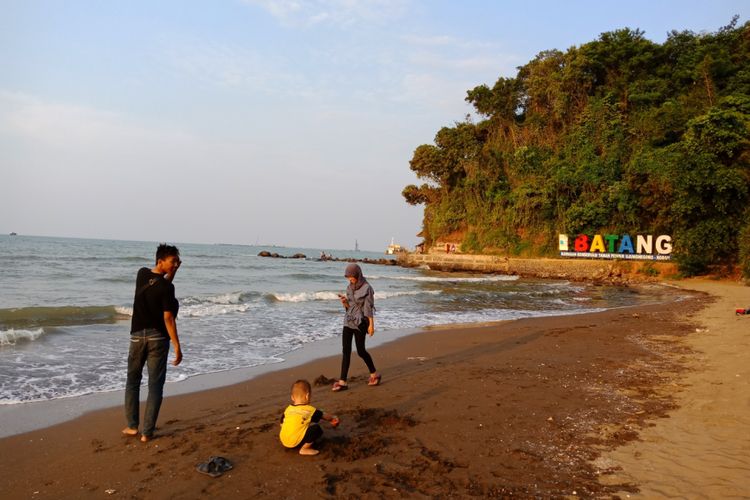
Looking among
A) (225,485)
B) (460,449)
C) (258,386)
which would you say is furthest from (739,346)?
(225,485)

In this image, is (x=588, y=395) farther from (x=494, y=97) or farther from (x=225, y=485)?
(x=494, y=97)

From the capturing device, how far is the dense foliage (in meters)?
27.9

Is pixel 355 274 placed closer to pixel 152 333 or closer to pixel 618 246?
pixel 152 333

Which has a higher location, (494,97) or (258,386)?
(494,97)

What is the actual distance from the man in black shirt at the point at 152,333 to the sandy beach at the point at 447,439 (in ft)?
0.82

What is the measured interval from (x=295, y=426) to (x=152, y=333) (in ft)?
5.43

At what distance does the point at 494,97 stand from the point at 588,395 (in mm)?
49756

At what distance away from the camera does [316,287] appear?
1039 inches

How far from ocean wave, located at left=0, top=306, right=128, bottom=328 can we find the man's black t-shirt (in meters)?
7.92

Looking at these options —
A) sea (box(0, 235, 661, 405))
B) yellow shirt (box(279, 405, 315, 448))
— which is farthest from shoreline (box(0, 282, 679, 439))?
yellow shirt (box(279, 405, 315, 448))

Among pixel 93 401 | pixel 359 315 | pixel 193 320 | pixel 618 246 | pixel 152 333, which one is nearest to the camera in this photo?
pixel 152 333

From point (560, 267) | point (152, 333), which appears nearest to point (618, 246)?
point (560, 267)

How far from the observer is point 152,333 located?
446 cm

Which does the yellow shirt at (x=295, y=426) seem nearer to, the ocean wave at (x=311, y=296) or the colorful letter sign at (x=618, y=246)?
the ocean wave at (x=311, y=296)
